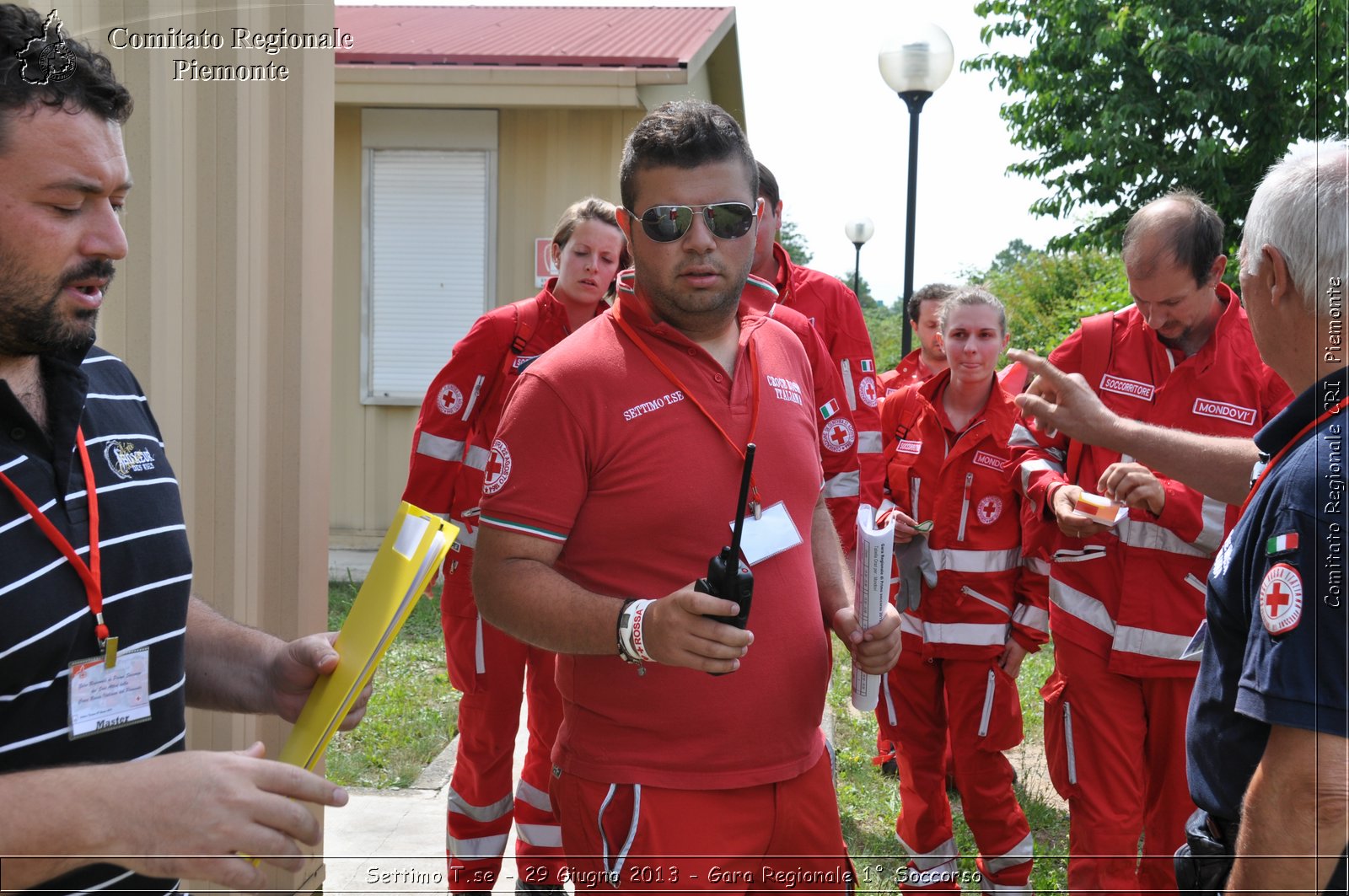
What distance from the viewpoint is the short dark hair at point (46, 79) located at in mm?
1875

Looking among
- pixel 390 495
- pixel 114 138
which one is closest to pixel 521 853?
pixel 114 138

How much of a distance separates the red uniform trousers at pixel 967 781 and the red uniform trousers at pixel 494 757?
1.55 metres

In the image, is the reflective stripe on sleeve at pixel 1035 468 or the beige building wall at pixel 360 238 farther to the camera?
the beige building wall at pixel 360 238

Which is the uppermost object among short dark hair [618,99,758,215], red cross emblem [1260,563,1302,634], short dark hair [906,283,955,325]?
short dark hair [906,283,955,325]

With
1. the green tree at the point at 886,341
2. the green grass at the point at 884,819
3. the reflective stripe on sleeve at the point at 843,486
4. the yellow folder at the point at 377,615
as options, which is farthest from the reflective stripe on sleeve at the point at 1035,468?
the green tree at the point at 886,341

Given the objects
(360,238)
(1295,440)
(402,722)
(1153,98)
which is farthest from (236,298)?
(1153,98)

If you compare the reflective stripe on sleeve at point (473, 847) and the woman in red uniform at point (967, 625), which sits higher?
the woman in red uniform at point (967, 625)

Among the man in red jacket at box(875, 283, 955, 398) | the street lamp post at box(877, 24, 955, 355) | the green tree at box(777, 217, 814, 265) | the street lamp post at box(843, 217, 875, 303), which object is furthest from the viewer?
the green tree at box(777, 217, 814, 265)

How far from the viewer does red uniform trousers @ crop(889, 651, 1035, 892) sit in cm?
477

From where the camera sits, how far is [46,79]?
76.3 inches

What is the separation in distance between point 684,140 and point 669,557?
103cm

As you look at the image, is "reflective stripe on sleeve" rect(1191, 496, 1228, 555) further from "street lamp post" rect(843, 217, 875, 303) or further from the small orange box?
"street lamp post" rect(843, 217, 875, 303)

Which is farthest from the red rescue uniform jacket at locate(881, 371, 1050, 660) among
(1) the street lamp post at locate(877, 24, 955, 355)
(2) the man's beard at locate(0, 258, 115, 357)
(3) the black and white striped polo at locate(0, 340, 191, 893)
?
(1) the street lamp post at locate(877, 24, 955, 355)

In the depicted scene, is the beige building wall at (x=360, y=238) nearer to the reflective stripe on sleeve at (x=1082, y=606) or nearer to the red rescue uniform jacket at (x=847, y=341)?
the red rescue uniform jacket at (x=847, y=341)
